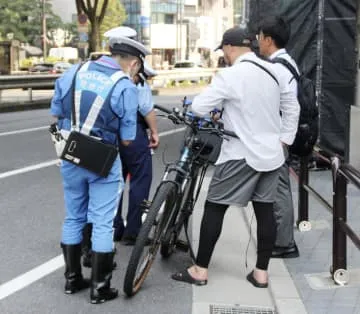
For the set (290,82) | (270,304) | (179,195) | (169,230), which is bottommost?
(270,304)

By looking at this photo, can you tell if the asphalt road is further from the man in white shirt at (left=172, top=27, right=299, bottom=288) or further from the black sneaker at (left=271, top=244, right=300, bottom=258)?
the black sneaker at (left=271, top=244, right=300, bottom=258)

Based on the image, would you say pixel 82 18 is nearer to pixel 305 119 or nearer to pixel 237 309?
pixel 305 119

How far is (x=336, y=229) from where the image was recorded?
178 inches

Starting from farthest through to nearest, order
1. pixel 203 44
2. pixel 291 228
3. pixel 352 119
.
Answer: pixel 203 44
pixel 352 119
pixel 291 228

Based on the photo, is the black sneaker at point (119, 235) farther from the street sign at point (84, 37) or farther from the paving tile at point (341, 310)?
the street sign at point (84, 37)

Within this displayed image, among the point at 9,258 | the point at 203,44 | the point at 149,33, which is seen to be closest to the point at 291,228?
the point at 9,258

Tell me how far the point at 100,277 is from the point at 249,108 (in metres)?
1.50

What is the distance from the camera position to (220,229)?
4.56 meters

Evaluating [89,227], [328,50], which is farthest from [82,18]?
[89,227]

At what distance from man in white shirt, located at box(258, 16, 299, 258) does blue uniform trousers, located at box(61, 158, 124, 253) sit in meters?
1.48

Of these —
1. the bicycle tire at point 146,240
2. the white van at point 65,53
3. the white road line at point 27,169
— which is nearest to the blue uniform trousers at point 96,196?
the bicycle tire at point 146,240

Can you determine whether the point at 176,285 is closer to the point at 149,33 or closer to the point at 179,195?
the point at 179,195

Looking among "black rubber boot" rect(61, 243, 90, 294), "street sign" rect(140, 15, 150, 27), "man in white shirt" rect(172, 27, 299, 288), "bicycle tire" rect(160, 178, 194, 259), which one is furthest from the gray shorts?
"street sign" rect(140, 15, 150, 27)

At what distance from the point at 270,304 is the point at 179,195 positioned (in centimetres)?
99
